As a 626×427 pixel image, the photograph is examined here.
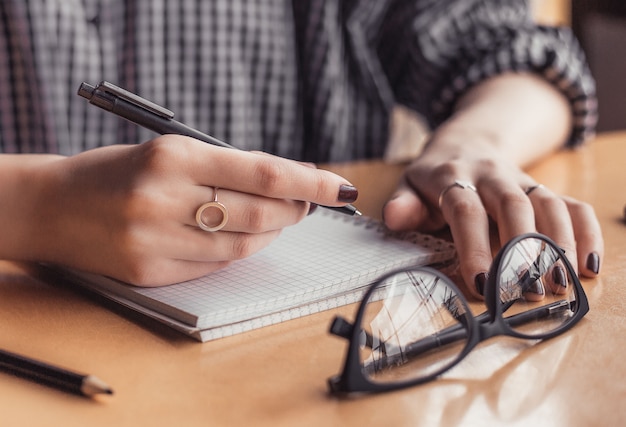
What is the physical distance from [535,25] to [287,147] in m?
0.44

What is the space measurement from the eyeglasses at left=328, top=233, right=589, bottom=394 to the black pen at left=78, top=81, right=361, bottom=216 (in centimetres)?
14

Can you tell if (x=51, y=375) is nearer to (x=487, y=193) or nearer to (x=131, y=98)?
(x=131, y=98)

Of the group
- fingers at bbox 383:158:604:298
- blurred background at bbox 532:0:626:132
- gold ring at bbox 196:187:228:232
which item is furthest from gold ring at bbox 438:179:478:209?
blurred background at bbox 532:0:626:132

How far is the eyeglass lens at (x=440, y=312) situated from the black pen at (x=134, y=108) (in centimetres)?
14

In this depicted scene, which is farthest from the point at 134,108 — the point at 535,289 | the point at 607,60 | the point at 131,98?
the point at 607,60

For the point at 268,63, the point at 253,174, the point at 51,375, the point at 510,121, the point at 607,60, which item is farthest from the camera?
the point at 607,60

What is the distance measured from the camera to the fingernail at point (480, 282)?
54 centimetres

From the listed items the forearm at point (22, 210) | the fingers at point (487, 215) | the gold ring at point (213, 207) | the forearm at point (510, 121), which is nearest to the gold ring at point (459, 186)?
the fingers at point (487, 215)

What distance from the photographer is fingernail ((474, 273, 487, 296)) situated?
21.3 inches

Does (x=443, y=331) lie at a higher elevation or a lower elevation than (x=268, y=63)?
lower

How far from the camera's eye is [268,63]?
117cm

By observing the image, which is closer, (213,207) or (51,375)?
(51,375)

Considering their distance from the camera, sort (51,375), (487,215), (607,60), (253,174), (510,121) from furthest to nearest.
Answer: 1. (607,60)
2. (510,121)
3. (487,215)
4. (253,174)
5. (51,375)

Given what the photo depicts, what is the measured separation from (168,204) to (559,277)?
11.3 inches
